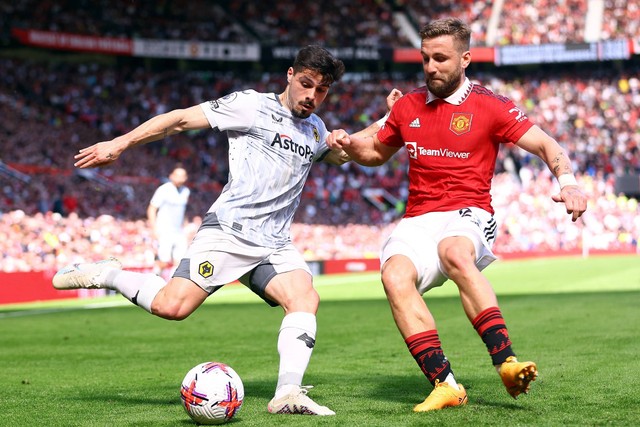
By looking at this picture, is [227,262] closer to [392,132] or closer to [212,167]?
[392,132]


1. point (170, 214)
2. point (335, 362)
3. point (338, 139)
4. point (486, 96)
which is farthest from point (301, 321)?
point (170, 214)

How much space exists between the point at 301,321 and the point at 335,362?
3.24 m

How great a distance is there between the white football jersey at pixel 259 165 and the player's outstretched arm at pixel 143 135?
0.13 meters

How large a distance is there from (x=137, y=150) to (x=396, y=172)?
12.3 m

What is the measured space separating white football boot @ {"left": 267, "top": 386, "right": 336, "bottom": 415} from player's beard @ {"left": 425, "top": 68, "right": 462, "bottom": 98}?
2.22 m

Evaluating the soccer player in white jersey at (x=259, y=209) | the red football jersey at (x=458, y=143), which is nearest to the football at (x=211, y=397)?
the soccer player in white jersey at (x=259, y=209)

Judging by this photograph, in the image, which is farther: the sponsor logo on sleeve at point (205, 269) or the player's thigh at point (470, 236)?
the sponsor logo on sleeve at point (205, 269)

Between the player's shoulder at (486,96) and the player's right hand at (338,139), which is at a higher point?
the player's shoulder at (486,96)

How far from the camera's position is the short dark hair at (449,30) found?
6.25m

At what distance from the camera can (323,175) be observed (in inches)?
1649

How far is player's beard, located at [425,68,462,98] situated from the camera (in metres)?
6.36

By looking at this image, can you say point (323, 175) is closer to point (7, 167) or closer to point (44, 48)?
point (44, 48)

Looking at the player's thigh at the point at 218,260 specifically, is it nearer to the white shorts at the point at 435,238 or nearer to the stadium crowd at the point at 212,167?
the white shorts at the point at 435,238

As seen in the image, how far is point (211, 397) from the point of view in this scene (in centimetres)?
588
